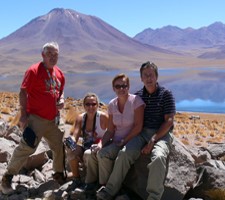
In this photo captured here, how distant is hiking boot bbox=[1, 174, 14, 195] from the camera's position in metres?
5.34

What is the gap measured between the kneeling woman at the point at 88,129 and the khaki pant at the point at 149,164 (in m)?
0.71

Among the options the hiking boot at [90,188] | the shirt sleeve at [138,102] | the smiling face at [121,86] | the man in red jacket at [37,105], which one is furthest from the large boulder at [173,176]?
the man in red jacket at [37,105]

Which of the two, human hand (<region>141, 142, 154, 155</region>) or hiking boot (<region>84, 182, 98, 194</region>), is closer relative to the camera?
human hand (<region>141, 142, 154, 155</region>)

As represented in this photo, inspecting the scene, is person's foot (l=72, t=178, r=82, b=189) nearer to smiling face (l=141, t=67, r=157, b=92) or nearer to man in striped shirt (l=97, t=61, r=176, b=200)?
man in striped shirt (l=97, t=61, r=176, b=200)

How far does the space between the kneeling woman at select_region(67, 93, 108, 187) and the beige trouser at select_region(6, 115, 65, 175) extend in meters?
0.25

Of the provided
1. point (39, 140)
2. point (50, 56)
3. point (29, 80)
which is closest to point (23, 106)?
point (29, 80)

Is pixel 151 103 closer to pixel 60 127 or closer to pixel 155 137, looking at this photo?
pixel 155 137

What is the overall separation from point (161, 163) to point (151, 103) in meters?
0.75

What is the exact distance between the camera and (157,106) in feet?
16.0

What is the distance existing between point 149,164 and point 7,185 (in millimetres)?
1925

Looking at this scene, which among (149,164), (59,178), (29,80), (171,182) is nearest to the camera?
(149,164)

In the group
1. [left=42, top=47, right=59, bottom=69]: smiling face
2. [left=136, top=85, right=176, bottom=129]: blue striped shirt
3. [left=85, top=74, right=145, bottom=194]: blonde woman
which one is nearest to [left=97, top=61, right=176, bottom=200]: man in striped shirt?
[left=136, top=85, right=176, bottom=129]: blue striped shirt

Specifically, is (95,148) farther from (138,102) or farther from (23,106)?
(23,106)

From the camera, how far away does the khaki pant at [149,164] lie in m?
4.50
